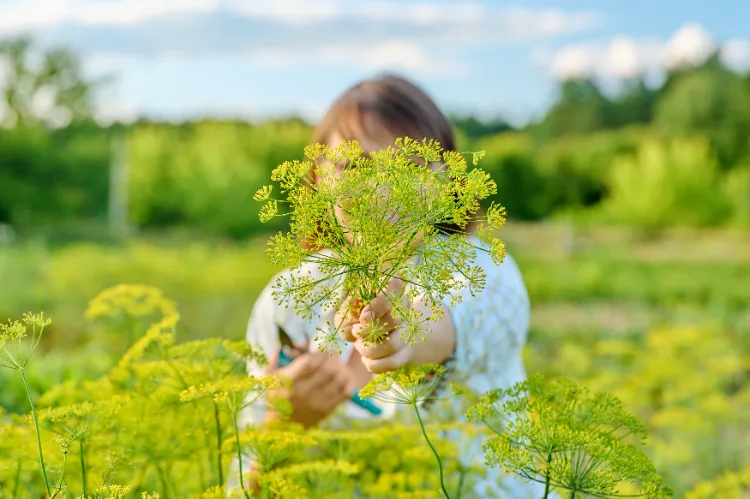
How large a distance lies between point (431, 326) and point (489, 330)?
198 mm

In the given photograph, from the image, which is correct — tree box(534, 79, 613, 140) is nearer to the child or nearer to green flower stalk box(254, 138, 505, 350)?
the child

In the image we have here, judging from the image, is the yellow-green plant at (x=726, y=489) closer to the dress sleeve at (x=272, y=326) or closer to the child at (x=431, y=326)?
the child at (x=431, y=326)

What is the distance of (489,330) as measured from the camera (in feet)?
4.09

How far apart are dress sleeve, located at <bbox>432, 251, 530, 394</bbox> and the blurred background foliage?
53.4 inches

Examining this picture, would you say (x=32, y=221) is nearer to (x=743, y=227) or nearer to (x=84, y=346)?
(x=84, y=346)

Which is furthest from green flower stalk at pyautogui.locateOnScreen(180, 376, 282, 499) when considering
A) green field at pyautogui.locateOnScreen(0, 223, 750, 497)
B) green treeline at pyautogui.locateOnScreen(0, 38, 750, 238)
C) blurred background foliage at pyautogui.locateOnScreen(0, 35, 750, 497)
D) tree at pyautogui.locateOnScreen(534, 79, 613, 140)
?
tree at pyautogui.locateOnScreen(534, 79, 613, 140)

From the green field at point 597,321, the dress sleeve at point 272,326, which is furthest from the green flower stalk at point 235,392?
the green field at point 597,321

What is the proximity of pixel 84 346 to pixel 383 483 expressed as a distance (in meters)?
4.26

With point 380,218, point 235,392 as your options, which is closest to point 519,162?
point 235,392

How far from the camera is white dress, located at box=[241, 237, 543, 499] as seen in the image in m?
1.22

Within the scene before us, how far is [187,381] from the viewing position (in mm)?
1057

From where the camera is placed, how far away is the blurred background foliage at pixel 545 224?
4293mm

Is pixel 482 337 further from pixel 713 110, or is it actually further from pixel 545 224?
pixel 713 110

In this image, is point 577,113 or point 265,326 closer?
point 265,326
